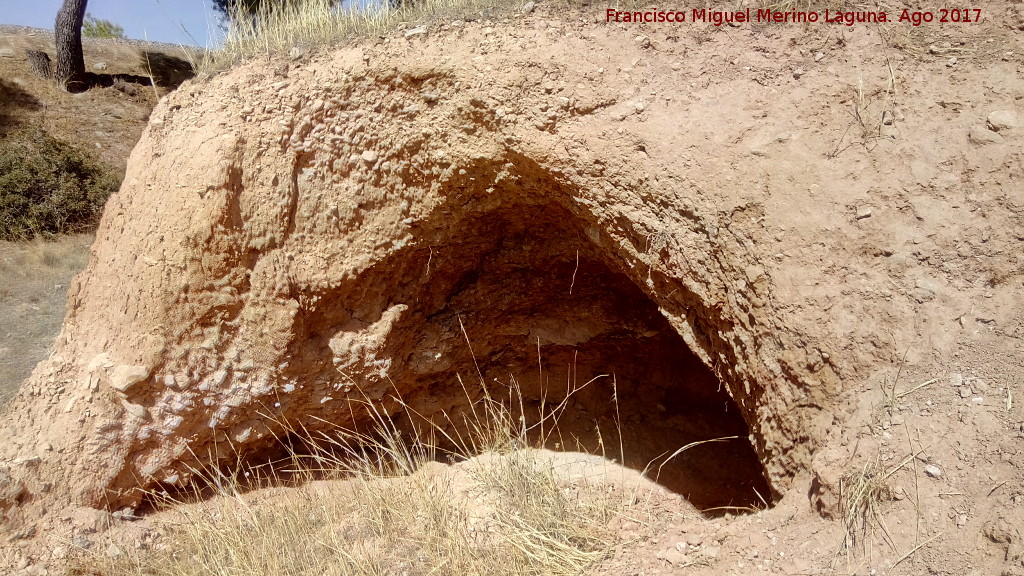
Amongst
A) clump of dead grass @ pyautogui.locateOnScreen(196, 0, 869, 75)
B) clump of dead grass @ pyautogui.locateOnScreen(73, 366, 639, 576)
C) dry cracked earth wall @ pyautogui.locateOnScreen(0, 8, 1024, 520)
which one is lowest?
clump of dead grass @ pyautogui.locateOnScreen(73, 366, 639, 576)

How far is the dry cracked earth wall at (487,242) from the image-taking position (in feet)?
7.76

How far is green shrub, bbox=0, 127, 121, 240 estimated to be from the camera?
7742 millimetres

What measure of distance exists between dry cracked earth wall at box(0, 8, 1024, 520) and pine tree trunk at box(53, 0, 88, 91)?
9525 millimetres

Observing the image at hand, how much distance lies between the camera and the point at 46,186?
26.6ft

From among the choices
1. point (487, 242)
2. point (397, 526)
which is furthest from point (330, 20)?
point (397, 526)

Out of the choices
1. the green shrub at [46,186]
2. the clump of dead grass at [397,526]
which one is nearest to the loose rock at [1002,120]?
the clump of dead grass at [397,526]

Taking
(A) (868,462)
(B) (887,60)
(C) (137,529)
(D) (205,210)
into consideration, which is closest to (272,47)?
(D) (205,210)

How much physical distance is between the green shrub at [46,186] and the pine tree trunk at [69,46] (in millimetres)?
2427

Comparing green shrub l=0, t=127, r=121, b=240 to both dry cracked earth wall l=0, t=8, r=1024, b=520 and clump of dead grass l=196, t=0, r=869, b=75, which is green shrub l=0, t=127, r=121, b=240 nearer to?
dry cracked earth wall l=0, t=8, r=1024, b=520

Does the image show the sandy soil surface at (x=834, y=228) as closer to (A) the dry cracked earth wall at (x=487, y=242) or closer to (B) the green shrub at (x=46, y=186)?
(A) the dry cracked earth wall at (x=487, y=242)

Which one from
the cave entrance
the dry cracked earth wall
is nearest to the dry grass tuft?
the dry cracked earth wall

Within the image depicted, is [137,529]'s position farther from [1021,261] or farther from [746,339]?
[1021,261]

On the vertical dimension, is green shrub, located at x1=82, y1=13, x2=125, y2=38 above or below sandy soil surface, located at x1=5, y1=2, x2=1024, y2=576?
above

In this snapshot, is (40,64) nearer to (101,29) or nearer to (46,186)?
(46,186)
